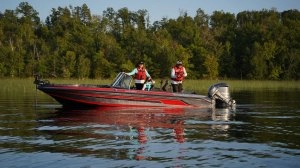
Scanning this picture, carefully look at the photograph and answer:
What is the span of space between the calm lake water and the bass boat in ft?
4.88

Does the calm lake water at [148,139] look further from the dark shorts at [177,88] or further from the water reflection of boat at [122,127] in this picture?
the dark shorts at [177,88]

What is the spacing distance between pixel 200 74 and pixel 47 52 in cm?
2309

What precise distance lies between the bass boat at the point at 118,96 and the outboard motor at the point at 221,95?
0.27ft

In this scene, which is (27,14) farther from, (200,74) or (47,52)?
(200,74)

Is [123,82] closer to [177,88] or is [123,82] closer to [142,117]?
[177,88]

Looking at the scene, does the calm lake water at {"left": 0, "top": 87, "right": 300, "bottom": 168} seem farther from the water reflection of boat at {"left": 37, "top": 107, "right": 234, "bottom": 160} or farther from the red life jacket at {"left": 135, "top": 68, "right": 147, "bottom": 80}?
the red life jacket at {"left": 135, "top": 68, "right": 147, "bottom": 80}

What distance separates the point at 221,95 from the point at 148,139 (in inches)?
376

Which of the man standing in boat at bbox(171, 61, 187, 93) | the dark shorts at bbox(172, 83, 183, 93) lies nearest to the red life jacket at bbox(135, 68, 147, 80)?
the man standing in boat at bbox(171, 61, 187, 93)

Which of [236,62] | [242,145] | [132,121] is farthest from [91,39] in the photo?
[242,145]

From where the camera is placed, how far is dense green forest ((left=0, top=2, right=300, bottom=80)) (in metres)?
69.8

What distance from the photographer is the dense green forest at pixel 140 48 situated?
6975 cm

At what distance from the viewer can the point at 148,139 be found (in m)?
11.0

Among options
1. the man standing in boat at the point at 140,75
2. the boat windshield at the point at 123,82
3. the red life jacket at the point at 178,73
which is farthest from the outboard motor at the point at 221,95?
the boat windshield at the point at 123,82

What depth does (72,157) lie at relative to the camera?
28.9 feet
